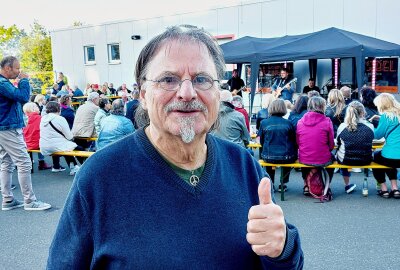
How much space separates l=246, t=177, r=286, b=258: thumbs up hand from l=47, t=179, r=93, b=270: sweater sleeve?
0.53m

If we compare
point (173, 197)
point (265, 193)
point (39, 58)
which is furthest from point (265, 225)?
point (39, 58)

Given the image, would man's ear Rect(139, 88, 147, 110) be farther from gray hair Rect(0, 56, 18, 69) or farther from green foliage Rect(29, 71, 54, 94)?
green foliage Rect(29, 71, 54, 94)

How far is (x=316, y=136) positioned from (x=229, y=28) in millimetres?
10933

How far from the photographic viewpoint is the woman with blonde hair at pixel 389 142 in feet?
18.5

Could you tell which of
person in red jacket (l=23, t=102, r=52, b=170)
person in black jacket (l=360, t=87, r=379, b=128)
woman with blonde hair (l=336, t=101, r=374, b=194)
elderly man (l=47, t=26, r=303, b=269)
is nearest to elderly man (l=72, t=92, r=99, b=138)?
person in red jacket (l=23, t=102, r=52, b=170)

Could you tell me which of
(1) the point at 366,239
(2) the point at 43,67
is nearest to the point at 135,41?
(1) the point at 366,239

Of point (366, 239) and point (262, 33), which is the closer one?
point (366, 239)

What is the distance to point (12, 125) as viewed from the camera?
16.6 feet

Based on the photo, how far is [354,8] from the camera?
42.0 feet

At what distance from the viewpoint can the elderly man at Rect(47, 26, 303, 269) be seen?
4.35 feet

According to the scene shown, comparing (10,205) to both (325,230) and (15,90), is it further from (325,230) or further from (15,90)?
(325,230)

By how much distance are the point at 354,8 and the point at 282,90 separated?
13.2ft

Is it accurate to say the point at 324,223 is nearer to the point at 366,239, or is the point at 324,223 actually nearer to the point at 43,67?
the point at 366,239

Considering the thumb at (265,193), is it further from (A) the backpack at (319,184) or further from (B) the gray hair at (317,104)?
(A) the backpack at (319,184)
